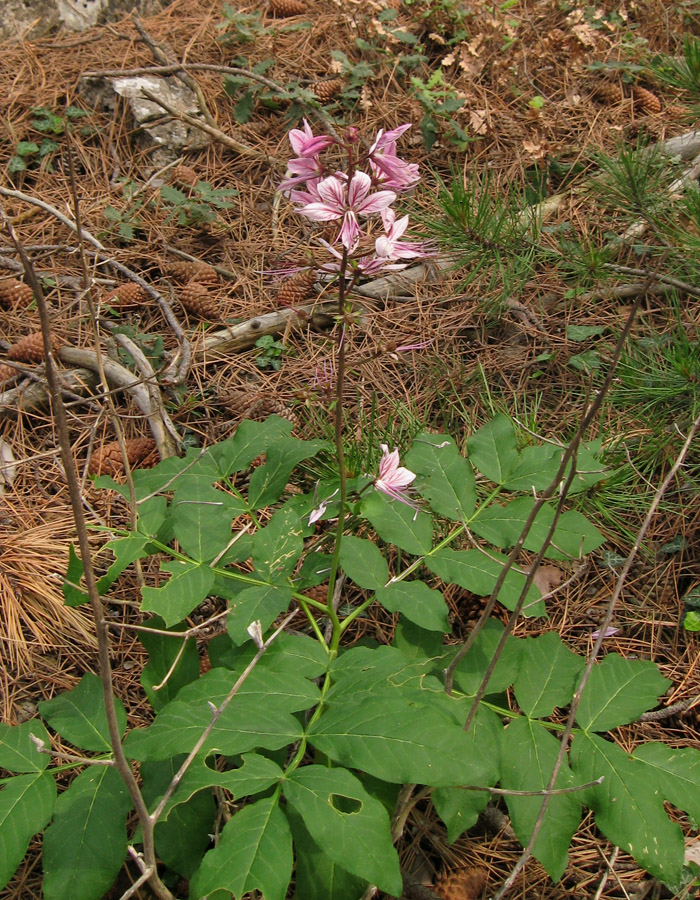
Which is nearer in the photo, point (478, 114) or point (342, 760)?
point (342, 760)

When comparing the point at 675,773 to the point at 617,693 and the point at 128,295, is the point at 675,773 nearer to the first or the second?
the point at 617,693

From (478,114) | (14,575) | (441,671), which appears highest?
(478,114)

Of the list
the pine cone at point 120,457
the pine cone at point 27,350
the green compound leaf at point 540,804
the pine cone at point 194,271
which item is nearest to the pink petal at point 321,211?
the green compound leaf at point 540,804

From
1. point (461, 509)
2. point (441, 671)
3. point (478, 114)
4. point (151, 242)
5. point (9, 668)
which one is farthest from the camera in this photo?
point (478, 114)

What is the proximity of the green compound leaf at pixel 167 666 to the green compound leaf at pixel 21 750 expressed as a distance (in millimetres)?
220

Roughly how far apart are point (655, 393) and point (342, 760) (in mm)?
1662

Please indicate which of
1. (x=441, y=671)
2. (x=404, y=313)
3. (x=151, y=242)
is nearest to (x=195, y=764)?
(x=441, y=671)

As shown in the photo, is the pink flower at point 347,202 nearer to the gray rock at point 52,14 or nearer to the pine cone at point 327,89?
the pine cone at point 327,89

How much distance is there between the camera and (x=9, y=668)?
6.39ft

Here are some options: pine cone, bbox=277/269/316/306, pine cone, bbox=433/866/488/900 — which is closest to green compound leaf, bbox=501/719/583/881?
pine cone, bbox=433/866/488/900

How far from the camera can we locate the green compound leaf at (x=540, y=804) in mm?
1304

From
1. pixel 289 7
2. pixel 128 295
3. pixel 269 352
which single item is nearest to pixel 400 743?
pixel 269 352

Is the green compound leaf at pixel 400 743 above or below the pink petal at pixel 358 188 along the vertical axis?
below

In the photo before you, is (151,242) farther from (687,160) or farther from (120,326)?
(687,160)
